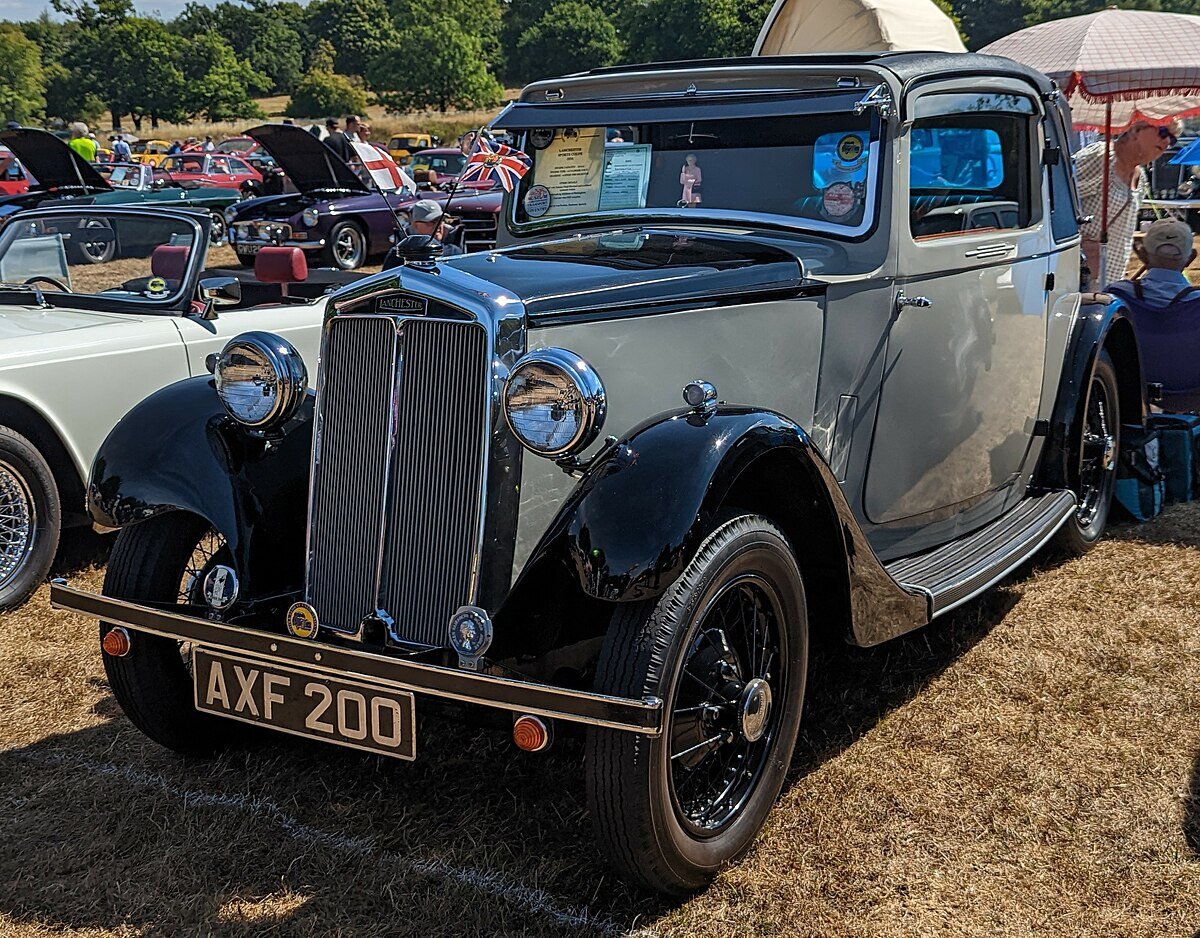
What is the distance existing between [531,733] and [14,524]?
3.17 metres

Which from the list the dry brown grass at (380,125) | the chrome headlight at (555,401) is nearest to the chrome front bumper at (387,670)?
the chrome headlight at (555,401)

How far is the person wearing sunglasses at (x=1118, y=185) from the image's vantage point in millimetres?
7898

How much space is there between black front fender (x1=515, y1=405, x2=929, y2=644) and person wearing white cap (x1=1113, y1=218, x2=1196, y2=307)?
142 inches

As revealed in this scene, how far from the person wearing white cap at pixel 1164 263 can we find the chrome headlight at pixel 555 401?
14.2ft

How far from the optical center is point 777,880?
279cm

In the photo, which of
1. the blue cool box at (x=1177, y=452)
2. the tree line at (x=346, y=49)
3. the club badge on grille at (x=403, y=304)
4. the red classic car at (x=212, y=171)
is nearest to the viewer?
the club badge on grille at (x=403, y=304)

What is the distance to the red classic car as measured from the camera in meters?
23.1

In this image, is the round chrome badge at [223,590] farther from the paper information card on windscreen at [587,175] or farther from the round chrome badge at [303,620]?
the paper information card on windscreen at [587,175]

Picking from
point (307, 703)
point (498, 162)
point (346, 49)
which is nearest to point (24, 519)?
point (498, 162)

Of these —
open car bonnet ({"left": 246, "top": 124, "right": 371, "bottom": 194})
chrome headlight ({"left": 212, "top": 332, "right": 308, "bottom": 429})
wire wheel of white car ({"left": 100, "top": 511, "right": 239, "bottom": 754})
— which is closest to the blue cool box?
chrome headlight ({"left": 212, "top": 332, "right": 308, "bottom": 429})

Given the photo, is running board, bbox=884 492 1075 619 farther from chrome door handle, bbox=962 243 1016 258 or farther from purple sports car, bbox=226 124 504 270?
purple sports car, bbox=226 124 504 270

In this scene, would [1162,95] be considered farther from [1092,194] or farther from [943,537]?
[943,537]

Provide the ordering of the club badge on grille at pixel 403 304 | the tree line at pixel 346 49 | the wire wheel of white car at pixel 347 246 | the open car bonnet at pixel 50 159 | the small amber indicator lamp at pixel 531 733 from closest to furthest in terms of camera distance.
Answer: the small amber indicator lamp at pixel 531 733, the club badge on grille at pixel 403 304, the open car bonnet at pixel 50 159, the wire wheel of white car at pixel 347 246, the tree line at pixel 346 49

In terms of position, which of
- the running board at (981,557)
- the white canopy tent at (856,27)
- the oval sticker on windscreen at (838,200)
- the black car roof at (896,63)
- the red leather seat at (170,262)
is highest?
the white canopy tent at (856,27)
